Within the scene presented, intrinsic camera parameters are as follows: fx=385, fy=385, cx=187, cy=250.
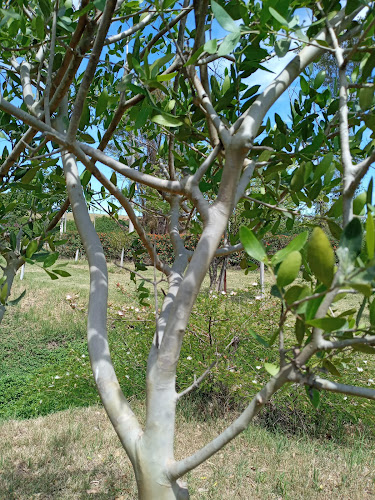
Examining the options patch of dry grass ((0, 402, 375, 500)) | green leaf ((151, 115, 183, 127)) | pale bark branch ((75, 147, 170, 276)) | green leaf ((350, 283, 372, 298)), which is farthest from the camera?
patch of dry grass ((0, 402, 375, 500))

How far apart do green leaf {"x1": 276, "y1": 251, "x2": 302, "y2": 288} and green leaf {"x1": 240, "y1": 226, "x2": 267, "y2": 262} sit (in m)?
0.04

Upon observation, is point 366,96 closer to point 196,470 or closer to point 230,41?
point 230,41

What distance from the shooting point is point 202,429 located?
148 inches

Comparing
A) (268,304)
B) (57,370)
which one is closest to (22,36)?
(268,304)

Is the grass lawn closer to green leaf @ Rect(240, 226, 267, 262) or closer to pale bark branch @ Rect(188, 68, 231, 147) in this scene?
pale bark branch @ Rect(188, 68, 231, 147)

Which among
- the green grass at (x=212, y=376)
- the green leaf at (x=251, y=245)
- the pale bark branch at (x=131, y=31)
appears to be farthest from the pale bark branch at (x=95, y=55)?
the green grass at (x=212, y=376)

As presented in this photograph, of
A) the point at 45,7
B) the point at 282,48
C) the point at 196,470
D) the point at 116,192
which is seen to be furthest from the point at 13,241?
the point at 196,470

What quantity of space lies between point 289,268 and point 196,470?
2.93 meters

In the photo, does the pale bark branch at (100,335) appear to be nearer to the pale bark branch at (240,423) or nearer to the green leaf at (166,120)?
the pale bark branch at (240,423)

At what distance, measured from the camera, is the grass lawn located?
2660 millimetres

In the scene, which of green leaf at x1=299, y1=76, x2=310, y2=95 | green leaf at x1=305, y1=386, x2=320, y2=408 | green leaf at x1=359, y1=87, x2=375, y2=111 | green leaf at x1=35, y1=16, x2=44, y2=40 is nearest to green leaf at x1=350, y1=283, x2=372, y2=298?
green leaf at x1=305, y1=386, x2=320, y2=408

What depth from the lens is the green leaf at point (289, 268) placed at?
1.73ft

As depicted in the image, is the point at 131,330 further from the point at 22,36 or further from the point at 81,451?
the point at 22,36

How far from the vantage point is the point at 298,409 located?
400cm
